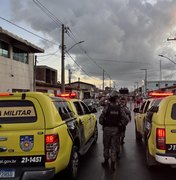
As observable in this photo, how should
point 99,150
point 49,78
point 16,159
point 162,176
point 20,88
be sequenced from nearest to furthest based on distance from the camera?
point 16,159, point 162,176, point 99,150, point 20,88, point 49,78

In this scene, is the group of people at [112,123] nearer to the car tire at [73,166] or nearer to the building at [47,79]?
the car tire at [73,166]

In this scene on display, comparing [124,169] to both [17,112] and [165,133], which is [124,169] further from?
[17,112]

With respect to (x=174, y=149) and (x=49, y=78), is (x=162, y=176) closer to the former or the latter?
(x=174, y=149)

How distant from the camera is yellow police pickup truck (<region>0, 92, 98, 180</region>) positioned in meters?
5.96

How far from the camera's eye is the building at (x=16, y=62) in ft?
94.7

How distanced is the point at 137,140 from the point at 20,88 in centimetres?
2078

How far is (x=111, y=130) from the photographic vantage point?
344 inches

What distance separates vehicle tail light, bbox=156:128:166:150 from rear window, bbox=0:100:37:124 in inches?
101

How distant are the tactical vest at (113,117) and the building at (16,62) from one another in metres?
19.2

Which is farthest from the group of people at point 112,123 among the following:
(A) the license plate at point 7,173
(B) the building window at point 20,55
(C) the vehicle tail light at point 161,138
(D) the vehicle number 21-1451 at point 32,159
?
(B) the building window at point 20,55

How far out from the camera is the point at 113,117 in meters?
8.73

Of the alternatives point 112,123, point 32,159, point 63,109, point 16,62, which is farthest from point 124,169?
point 16,62

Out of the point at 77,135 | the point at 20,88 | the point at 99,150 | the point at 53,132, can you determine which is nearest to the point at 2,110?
the point at 53,132

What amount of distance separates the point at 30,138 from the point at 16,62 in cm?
2667
